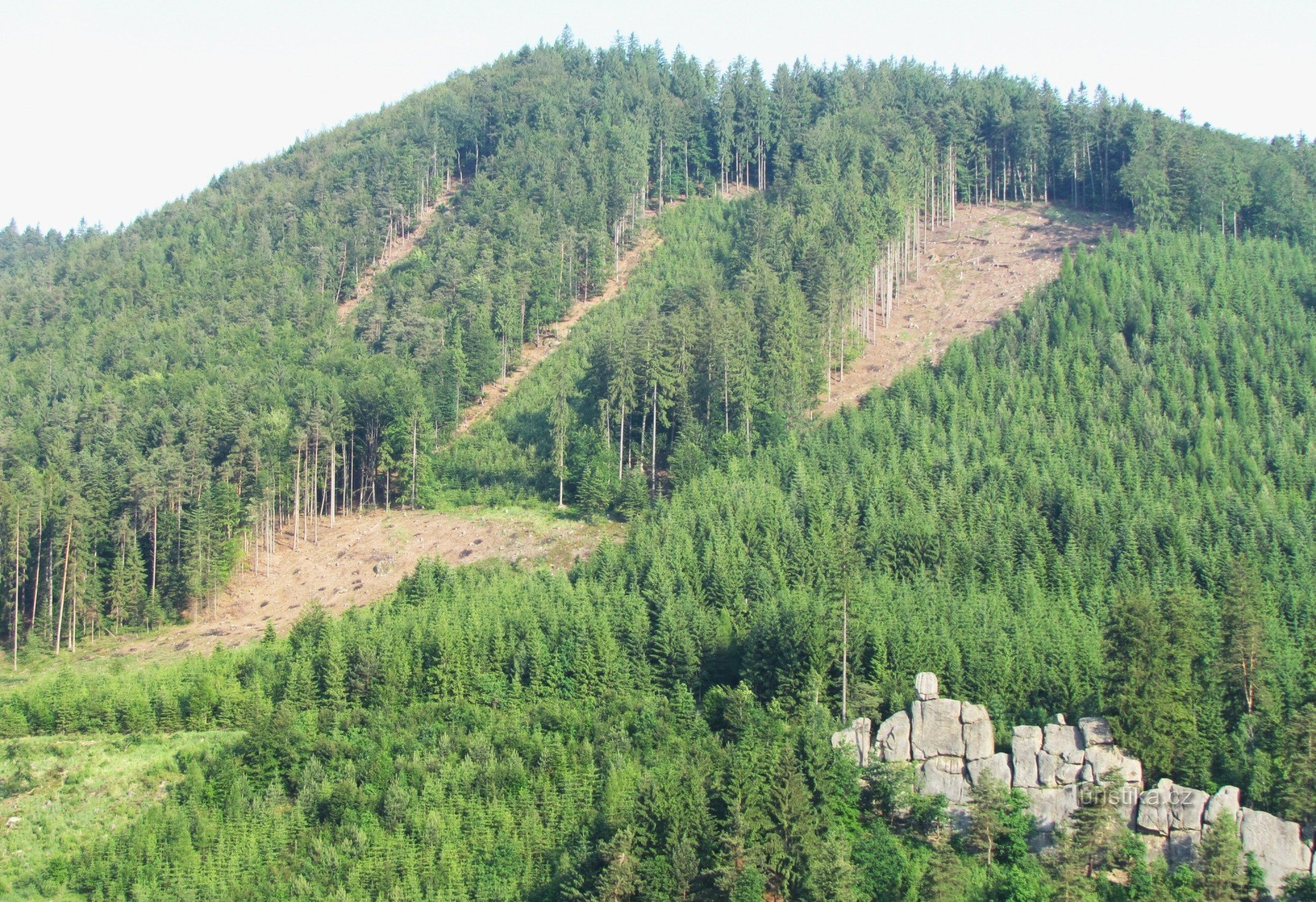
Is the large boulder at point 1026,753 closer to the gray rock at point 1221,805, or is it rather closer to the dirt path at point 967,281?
the gray rock at point 1221,805

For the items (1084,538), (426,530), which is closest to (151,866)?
(426,530)

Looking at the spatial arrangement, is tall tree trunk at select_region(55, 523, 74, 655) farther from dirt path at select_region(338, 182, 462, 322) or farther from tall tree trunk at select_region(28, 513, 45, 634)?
dirt path at select_region(338, 182, 462, 322)

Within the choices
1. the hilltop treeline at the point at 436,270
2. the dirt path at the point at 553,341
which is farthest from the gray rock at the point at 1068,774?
the dirt path at the point at 553,341

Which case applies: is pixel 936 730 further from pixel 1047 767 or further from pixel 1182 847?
pixel 1182 847

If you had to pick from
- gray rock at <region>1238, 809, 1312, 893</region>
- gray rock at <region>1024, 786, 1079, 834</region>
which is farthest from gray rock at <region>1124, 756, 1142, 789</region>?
gray rock at <region>1238, 809, 1312, 893</region>

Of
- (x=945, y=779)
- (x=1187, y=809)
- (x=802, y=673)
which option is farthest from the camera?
(x=802, y=673)

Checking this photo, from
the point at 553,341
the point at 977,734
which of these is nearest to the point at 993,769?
the point at 977,734
